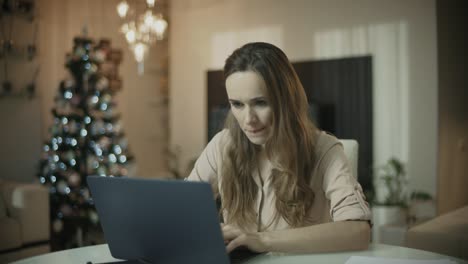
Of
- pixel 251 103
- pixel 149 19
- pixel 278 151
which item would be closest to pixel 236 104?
pixel 251 103

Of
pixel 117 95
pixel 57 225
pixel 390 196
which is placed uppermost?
pixel 117 95

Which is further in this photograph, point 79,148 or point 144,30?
point 79,148

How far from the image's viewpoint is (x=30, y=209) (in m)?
3.68

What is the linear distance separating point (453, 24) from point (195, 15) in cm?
286

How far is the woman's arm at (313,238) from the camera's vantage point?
1.13 metres

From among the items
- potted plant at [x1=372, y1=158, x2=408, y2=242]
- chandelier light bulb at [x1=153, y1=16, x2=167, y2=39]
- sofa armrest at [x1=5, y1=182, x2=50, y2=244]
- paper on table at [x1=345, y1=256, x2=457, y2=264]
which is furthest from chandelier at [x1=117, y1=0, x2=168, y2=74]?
paper on table at [x1=345, y1=256, x2=457, y2=264]

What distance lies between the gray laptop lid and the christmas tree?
3.51m

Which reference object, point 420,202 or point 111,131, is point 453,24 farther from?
point 111,131

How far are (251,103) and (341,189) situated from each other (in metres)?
0.32

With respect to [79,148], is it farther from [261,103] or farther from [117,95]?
[261,103]

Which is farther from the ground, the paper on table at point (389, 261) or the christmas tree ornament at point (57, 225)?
the paper on table at point (389, 261)

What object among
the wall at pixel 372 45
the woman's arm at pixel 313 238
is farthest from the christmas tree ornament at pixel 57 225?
the woman's arm at pixel 313 238

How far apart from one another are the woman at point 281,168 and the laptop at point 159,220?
→ 0.79ft

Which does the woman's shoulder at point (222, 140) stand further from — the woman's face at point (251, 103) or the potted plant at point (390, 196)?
the potted plant at point (390, 196)
